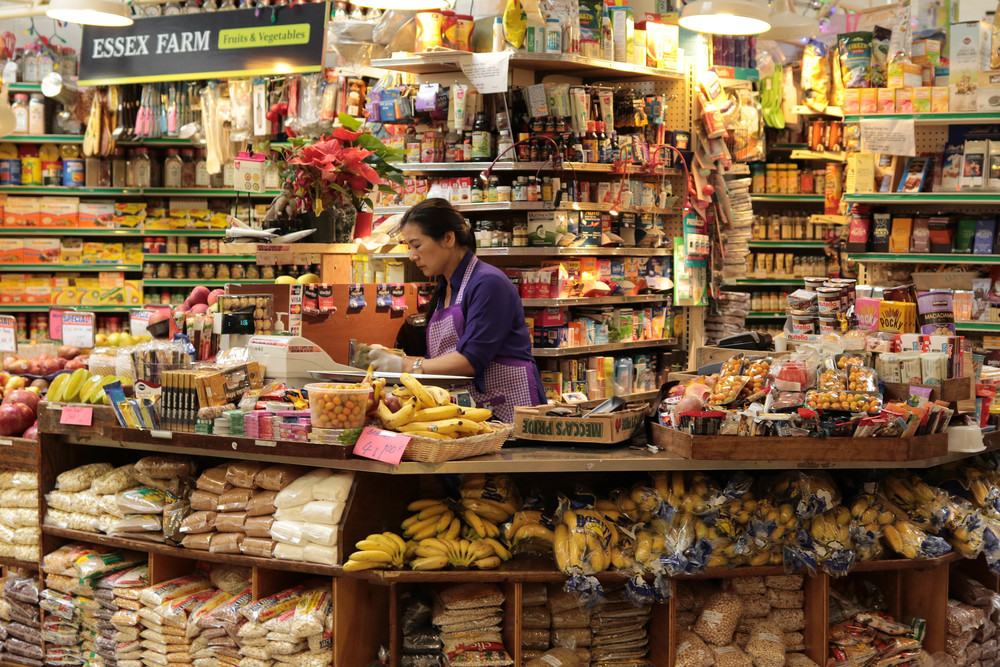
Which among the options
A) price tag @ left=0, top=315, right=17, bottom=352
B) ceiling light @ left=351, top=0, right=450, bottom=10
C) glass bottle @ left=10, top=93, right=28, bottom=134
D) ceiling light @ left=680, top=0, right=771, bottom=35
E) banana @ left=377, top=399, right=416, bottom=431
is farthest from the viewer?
glass bottle @ left=10, top=93, right=28, bottom=134

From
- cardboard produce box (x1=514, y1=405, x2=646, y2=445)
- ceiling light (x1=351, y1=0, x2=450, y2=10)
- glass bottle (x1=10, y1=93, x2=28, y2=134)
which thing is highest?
ceiling light (x1=351, y1=0, x2=450, y2=10)

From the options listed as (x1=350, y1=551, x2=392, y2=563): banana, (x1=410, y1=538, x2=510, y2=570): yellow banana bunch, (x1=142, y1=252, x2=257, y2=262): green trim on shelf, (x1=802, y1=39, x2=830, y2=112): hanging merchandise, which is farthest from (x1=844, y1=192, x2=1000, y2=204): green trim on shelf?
(x1=142, y1=252, x2=257, y2=262): green trim on shelf

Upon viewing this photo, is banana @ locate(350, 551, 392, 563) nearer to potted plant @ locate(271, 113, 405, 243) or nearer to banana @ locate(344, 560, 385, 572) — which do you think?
banana @ locate(344, 560, 385, 572)

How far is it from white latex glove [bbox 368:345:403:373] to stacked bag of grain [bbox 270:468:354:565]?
0.70m

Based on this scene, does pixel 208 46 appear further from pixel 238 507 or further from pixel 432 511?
pixel 432 511

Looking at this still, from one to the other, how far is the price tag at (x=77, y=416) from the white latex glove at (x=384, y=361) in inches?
39.7

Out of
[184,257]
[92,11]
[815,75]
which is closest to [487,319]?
[92,11]

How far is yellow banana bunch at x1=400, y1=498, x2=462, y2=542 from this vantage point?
3.11 meters

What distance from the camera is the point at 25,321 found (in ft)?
29.7

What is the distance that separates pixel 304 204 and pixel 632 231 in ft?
8.93

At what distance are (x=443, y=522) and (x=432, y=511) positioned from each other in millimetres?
65

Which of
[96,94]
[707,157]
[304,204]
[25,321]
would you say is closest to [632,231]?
[707,157]

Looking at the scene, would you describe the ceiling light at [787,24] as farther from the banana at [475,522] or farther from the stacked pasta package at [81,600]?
the stacked pasta package at [81,600]

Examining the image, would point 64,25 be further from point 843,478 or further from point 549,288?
point 843,478
